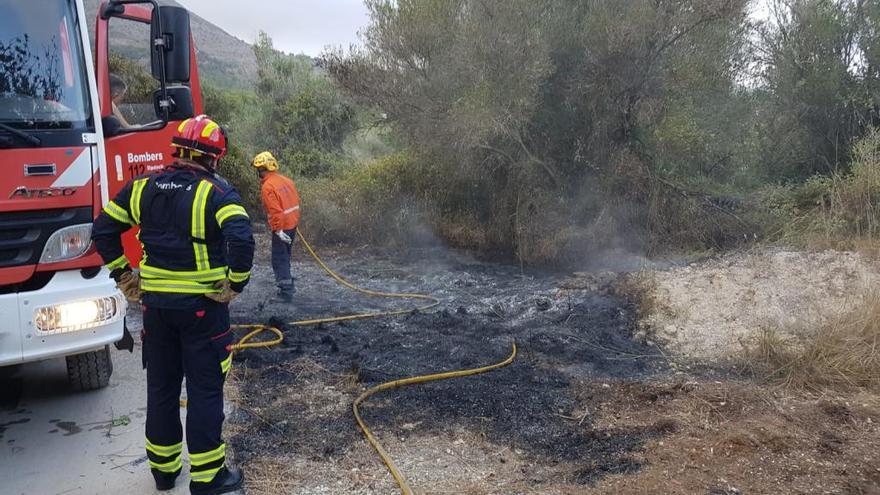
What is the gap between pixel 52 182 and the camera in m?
3.80

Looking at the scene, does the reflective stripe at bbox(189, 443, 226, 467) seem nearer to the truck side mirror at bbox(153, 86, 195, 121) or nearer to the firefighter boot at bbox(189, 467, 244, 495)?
the firefighter boot at bbox(189, 467, 244, 495)

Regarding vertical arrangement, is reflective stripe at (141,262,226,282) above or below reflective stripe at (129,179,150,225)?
below

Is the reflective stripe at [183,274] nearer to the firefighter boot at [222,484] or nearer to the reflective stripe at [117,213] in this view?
the reflective stripe at [117,213]

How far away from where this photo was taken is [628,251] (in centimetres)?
982

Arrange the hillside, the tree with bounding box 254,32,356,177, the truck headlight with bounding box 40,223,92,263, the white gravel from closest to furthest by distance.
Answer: the truck headlight with bounding box 40,223,92,263 < the white gravel < the tree with bounding box 254,32,356,177 < the hillside

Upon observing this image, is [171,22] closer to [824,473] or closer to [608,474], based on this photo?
[608,474]

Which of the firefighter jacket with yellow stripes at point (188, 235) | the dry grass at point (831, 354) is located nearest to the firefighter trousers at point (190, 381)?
the firefighter jacket with yellow stripes at point (188, 235)

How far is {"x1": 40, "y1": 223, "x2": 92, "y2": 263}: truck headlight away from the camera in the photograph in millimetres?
3816

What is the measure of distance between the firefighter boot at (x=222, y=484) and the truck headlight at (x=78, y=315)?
1.22 metres

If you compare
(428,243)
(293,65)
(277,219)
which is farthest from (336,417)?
(293,65)

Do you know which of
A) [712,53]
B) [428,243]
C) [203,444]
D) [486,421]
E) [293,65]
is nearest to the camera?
[203,444]

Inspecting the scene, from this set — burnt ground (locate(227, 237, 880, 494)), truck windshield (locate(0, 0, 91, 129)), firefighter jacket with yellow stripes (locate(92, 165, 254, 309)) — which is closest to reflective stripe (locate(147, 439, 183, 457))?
burnt ground (locate(227, 237, 880, 494))

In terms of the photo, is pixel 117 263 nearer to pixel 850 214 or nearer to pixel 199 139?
pixel 199 139

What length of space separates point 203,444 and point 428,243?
8.17 meters
